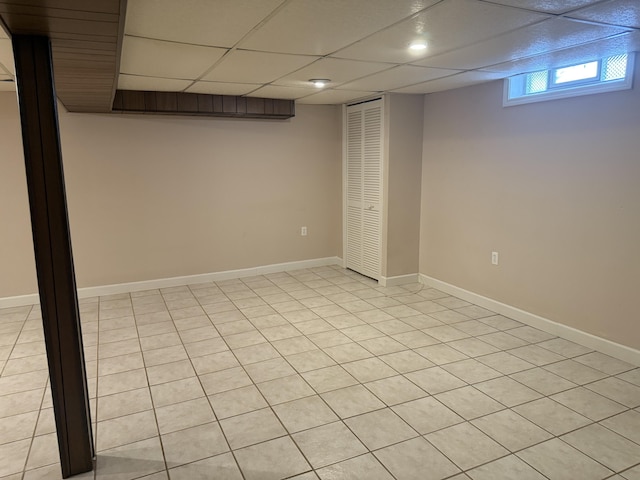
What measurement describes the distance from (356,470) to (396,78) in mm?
3040

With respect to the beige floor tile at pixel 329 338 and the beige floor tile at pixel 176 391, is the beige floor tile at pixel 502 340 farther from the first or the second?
the beige floor tile at pixel 176 391

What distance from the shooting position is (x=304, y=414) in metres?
2.56

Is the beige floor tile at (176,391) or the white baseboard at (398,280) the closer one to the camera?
the beige floor tile at (176,391)

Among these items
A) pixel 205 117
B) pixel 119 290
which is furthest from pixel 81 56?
pixel 119 290

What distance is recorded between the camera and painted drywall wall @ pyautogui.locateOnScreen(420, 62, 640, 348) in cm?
311

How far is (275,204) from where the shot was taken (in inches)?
219

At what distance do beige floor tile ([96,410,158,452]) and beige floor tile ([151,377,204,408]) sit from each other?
0.14 meters

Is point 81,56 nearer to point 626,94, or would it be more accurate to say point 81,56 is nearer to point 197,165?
point 197,165

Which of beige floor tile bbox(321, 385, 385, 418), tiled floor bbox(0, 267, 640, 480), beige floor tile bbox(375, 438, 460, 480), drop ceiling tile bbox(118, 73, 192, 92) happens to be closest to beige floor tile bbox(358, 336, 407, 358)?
tiled floor bbox(0, 267, 640, 480)

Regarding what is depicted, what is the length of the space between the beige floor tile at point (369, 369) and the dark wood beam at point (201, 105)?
122 inches

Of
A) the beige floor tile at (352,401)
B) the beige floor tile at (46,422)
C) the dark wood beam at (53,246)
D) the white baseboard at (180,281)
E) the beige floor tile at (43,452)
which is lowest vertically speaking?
the beige floor tile at (43,452)

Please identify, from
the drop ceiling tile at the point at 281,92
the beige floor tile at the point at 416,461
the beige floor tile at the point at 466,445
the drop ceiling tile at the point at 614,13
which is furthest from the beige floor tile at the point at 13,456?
the drop ceiling tile at the point at 614,13

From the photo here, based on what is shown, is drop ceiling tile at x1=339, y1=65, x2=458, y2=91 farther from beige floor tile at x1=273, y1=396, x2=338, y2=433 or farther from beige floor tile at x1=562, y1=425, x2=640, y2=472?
beige floor tile at x1=562, y1=425, x2=640, y2=472

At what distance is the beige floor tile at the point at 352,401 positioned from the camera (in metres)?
2.60
